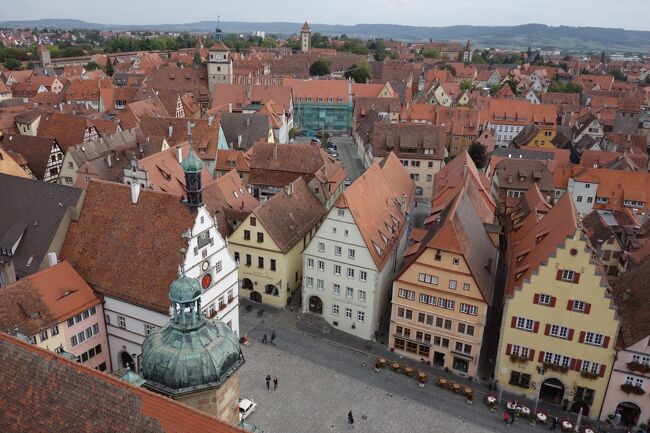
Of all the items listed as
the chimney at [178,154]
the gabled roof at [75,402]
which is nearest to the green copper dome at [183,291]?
the gabled roof at [75,402]

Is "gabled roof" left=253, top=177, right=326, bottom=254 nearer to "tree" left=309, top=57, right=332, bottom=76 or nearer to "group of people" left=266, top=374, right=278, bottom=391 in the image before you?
"group of people" left=266, top=374, right=278, bottom=391

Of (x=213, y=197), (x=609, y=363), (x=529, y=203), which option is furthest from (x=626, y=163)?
(x=213, y=197)

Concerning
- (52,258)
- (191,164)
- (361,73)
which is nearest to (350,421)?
(191,164)

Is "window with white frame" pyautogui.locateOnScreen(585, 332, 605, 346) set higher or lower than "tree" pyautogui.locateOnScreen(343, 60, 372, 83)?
lower

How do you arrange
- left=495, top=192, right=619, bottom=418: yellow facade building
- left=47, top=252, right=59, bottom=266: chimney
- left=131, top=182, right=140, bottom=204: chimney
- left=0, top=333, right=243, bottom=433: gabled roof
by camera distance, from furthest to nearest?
left=131, top=182, right=140, bottom=204: chimney
left=47, top=252, right=59, bottom=266: chimney
left=495, top=192, right=619, bottom=418: yellow facade building
left=0, top=333, right=243, bottom=433: gabled roof

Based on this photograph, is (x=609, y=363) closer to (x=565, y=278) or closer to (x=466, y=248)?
(x=565, y=278)

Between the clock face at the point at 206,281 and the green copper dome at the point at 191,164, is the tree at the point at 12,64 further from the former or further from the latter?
the green copper dome at the point at 191,164

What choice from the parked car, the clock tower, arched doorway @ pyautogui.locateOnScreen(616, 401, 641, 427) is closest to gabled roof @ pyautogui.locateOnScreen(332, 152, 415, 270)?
the parked car
